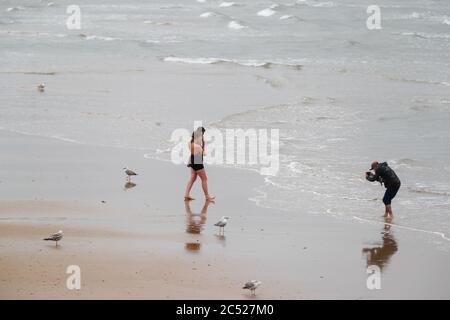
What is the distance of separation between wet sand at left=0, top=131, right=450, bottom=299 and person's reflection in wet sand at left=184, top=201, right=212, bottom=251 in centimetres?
3

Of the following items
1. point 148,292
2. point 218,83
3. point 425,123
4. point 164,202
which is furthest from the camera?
Result: point 218,83

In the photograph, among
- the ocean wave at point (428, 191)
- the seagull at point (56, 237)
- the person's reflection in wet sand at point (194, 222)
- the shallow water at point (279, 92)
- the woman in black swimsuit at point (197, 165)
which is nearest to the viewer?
the seagull at point (56, 237)

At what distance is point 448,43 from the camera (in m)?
47.3

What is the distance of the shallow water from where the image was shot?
17328 millimetres

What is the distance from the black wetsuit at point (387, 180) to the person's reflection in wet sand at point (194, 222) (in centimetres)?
305

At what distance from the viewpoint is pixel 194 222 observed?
45.1 ft

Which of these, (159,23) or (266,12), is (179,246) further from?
(266,12)

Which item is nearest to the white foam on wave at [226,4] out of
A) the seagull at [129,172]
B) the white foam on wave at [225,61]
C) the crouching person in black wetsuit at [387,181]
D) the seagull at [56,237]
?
the white foam on wave at [225,61]

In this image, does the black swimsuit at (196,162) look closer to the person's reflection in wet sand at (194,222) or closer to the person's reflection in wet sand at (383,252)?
the person's reflection in wet sand at (194,222)

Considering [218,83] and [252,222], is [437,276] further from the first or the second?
[218,83]

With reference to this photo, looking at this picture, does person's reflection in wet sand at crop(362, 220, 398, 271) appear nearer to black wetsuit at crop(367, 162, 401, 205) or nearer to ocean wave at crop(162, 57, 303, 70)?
black wetsuit at crop(367, 162, 401, 205)

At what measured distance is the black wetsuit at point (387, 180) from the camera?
48.2 feet

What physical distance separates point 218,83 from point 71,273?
21845 millimetres
